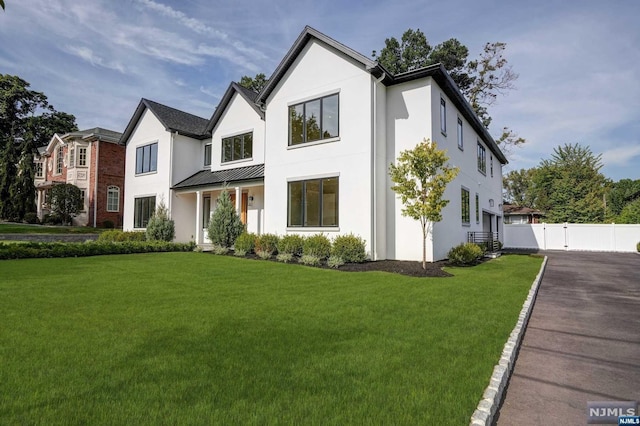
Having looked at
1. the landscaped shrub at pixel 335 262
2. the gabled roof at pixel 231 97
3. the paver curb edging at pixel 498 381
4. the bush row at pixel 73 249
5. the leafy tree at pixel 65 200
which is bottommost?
the paver curb edging at pixel 498 381

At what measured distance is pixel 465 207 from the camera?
16.5m

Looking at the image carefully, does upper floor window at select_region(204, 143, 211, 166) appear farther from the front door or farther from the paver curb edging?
the paver curb edging

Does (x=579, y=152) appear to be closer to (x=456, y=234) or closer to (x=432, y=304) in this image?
(x=456, y=234)

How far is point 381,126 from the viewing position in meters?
13.0

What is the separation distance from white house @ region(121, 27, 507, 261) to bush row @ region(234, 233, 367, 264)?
1.88ft

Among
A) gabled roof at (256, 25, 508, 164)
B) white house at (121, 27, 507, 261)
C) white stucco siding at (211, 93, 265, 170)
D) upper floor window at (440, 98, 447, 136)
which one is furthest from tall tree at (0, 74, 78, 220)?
upper floor window at (440, 98, 447, 136)

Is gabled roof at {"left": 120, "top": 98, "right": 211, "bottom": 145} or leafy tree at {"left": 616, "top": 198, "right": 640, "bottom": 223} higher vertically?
gabled roof at {"left": 120, "top": 98, "right": 211, "bottom": 145}

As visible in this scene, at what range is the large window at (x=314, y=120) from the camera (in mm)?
13648

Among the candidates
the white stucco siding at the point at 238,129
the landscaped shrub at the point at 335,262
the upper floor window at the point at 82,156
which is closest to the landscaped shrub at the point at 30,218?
the upper floor window at the point at 82,156

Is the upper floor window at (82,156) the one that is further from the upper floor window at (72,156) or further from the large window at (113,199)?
the large window at (113,199)

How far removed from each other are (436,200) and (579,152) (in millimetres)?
43635

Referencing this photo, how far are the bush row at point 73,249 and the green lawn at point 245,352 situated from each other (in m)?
5.98

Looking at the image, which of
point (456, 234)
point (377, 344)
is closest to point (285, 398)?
point (377, 344)

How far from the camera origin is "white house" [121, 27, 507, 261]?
12547 millimetres
